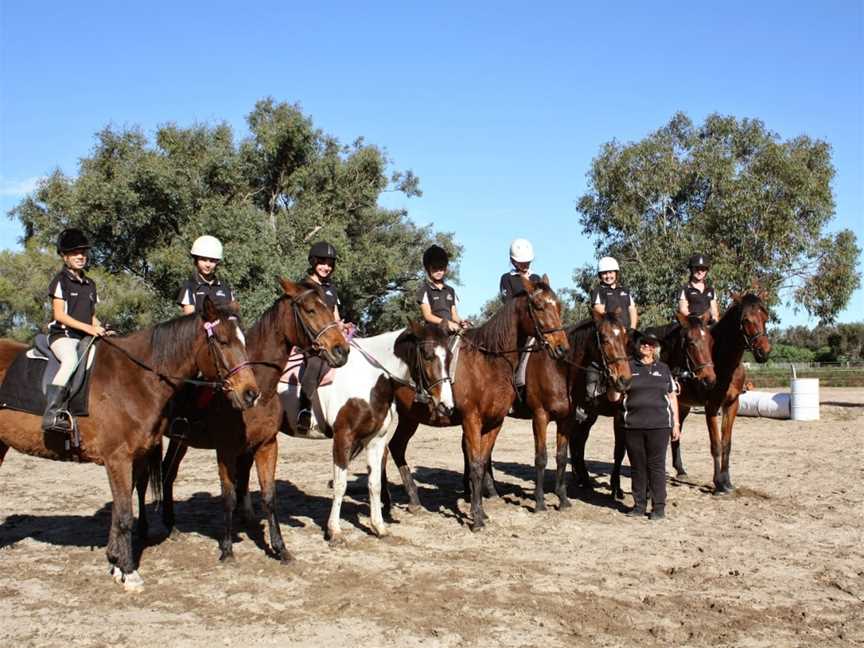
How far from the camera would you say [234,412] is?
281 inches

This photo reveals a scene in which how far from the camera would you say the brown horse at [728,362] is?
10109 millimetres

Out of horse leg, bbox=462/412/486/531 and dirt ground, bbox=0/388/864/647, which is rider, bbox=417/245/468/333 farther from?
dirt ground, bbox=0/388/864/647

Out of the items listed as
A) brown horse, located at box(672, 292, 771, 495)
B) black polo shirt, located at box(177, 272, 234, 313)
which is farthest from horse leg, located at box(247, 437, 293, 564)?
brown horse, located at box(672, 292, 771, 495)

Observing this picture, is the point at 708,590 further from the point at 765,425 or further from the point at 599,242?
the point at 599,242

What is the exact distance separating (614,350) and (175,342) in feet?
16.3

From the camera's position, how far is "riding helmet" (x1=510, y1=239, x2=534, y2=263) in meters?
10.0

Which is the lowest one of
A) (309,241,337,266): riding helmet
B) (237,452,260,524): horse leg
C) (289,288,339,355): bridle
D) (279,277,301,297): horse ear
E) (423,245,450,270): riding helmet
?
(237,452,260,524): horse leg

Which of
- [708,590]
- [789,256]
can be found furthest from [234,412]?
[789,256]

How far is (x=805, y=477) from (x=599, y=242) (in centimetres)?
2732

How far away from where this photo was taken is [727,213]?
31875 mm

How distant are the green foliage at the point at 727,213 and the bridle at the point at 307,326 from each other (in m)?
26.1

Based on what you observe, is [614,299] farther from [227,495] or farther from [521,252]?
[227,495]

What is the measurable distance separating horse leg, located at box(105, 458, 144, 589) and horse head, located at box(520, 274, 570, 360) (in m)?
4.63

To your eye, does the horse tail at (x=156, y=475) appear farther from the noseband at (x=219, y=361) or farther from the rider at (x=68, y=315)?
the noseband at (x=219, y=361)
